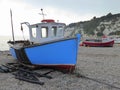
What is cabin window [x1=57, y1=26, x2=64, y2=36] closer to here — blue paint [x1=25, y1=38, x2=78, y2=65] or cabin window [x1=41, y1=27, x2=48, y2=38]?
cabin window [x1=41, y1=27, x2=48, y2=38]

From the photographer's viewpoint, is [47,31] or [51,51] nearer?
[51,51]

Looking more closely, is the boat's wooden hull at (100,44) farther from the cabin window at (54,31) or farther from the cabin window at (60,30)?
the cabin window at (54,31)

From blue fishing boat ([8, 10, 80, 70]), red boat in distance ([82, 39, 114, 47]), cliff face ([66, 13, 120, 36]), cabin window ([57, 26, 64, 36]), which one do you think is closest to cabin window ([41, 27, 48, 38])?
blue fishing boat ([8, 10, 80, 70])

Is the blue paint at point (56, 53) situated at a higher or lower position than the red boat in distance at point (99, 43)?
higher

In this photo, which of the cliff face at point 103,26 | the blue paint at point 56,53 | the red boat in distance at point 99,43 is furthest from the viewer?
the cliff face at point 103,26

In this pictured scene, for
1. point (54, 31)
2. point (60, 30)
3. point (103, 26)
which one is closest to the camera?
point (54, 31)

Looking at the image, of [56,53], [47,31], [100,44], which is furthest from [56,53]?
[100,44]

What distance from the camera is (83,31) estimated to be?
93000 millimetres

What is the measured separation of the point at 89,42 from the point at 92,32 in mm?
44867

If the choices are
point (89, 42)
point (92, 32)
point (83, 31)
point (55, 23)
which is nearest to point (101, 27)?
point (92, 32)

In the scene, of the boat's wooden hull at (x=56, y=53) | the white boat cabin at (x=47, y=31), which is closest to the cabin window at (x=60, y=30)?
the white boat cabin at (x=47, y=31)

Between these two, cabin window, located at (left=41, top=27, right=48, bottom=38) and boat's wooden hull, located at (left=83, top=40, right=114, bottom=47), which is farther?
boat's wooden hull, located at (left=83, top=40, right=114, bottom=47)

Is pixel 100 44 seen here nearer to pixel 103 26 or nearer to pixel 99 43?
pixel 99 43

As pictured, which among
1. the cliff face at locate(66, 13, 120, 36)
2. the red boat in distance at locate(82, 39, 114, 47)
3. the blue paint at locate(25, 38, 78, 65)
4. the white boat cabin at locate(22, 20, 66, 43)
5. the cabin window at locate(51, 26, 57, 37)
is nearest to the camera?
the blue paint at locate(25, 38, 78, 65)
